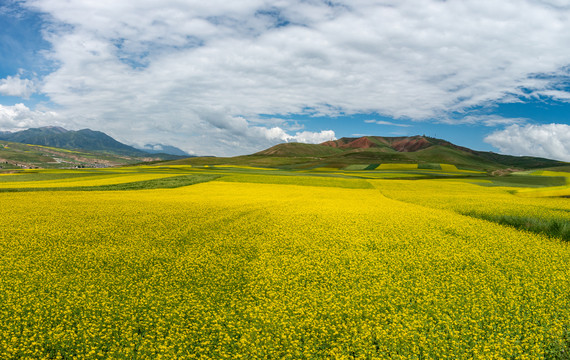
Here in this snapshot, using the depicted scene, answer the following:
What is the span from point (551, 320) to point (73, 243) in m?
22.6

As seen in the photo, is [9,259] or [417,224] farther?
[417,224]

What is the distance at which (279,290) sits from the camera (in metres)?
12.1

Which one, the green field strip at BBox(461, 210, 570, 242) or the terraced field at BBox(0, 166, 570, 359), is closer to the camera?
the terraced field at BBox(0, 166, 570, 359)

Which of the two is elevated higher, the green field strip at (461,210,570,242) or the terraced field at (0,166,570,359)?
the green field strip at (461,210,570,242)

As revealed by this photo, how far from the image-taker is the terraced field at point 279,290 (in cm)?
870

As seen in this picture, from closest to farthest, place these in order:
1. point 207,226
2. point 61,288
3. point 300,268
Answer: point 61,288 < point 300,268 < point 207,226

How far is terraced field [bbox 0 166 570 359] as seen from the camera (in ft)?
28.6

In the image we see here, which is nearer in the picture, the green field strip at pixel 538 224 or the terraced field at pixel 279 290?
the terraced field at pixel 279 290

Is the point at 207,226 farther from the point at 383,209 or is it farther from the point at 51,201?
the point at 51,201

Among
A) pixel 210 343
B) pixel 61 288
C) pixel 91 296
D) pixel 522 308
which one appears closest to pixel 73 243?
pixel 61 288

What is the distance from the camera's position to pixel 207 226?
22.2 m

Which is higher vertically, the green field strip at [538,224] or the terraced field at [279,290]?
the green field strip at [538,224]

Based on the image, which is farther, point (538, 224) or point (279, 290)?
point (538, 224)

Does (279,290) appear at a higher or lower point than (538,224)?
lower
